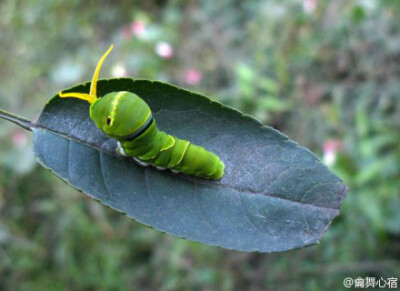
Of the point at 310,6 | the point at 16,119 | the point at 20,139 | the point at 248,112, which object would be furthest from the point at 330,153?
the point at 20,139

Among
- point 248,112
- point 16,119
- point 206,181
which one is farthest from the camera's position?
point 248,112

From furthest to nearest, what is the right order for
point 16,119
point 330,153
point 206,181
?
point 330,153
point 206,181
point 16,119

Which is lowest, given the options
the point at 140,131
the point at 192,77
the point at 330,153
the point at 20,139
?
the point at 140,131

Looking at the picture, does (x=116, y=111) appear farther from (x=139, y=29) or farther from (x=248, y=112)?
(x=139, y=29)

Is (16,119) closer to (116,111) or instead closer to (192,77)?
(116,111)

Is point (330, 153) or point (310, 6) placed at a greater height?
point (310, 6)

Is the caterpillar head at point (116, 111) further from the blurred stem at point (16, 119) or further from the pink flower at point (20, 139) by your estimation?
the pink flower at point (20, 139)

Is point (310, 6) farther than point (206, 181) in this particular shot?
Yes
